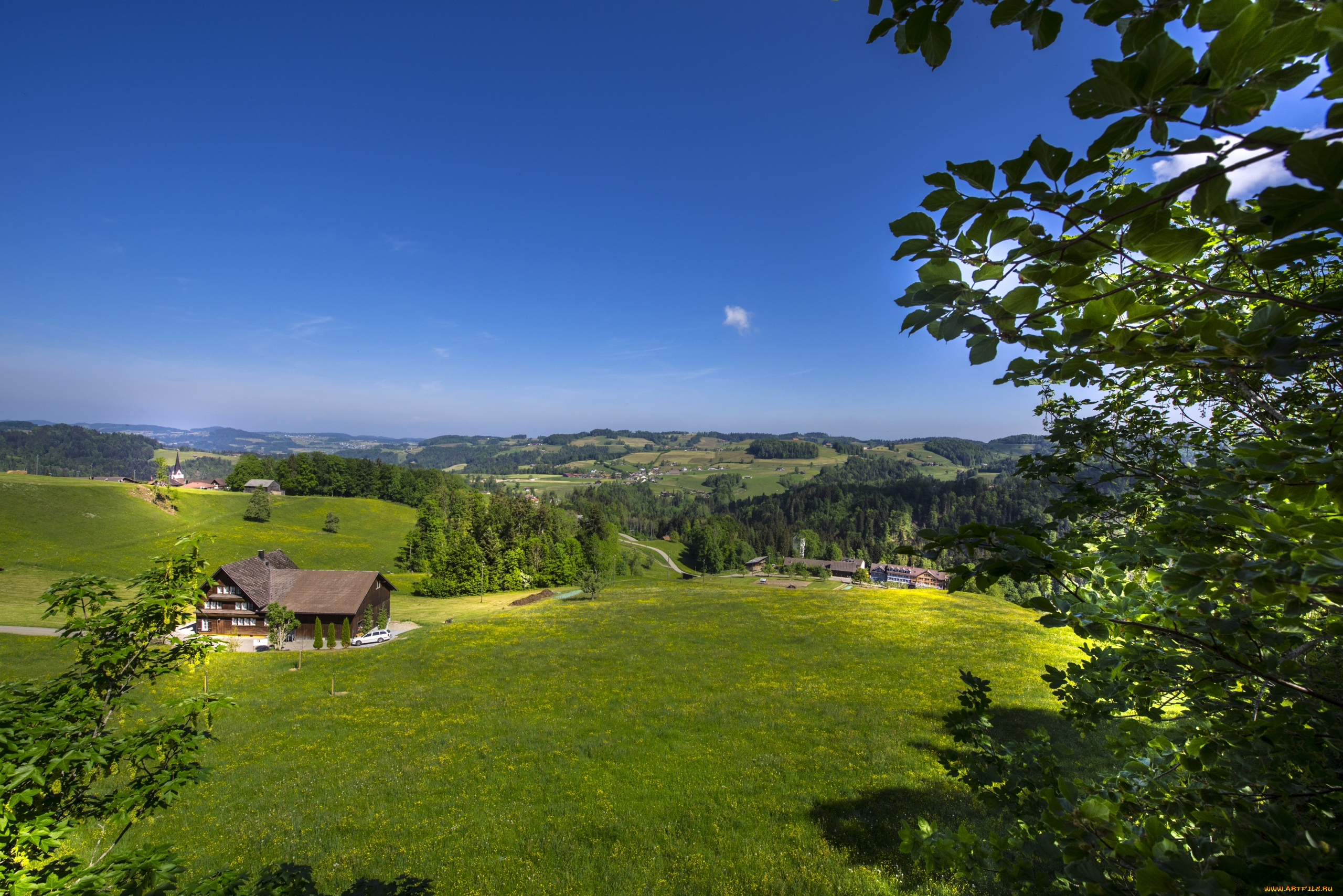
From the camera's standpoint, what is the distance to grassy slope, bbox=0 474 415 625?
48.7 meters

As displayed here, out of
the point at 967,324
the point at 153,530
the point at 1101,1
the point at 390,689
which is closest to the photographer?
the point at 1101,1

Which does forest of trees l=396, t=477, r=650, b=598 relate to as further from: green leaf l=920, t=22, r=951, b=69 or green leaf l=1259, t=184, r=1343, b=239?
green leaf l=1259, t=184, r=1343, b=239

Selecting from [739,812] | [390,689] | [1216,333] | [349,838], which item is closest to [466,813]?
[349,838]

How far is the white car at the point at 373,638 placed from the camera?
37.8 metres

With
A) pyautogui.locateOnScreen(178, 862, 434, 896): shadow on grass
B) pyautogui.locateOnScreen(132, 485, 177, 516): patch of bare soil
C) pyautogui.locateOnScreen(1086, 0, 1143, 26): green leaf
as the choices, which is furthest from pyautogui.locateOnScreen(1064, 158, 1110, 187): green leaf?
pyautogui.locateOnScreen(132, 485, 177, 516): patch of bare soil

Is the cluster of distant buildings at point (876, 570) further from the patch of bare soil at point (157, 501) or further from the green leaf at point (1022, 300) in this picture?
the patch of bare soil at point (157, 501)

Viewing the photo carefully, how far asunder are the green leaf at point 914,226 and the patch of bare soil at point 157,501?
103m

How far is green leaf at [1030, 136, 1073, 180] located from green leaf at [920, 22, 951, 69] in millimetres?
683

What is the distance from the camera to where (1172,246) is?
126 cm

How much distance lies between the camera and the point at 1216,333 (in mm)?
1412

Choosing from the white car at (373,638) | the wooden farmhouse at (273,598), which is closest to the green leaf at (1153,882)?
the white car at (373,638)

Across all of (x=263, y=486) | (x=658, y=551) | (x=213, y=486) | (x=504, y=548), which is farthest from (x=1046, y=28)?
(x=213, y=486)

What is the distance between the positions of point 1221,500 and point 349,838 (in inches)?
639

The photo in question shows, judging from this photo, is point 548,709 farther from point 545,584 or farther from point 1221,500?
point 545,584
